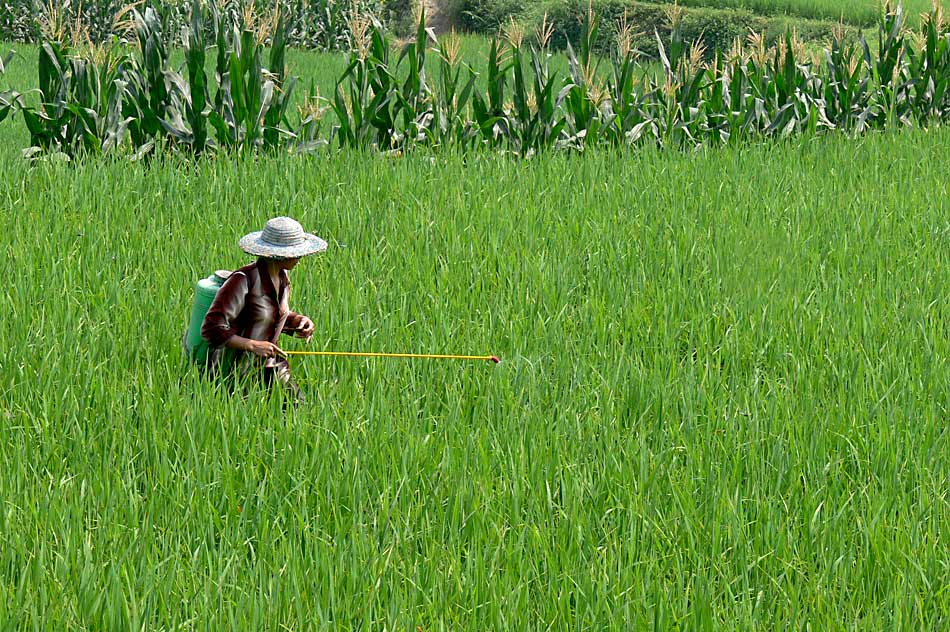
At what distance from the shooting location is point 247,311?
125 inches

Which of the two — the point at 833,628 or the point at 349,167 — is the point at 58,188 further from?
the point at 833,628

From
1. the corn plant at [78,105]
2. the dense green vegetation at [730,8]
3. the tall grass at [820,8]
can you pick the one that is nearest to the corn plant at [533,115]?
the corn plant at [78,105]

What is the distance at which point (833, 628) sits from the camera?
2.30m

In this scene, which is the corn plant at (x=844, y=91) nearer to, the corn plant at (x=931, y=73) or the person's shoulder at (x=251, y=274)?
the corn plant at (x=931, y=73)

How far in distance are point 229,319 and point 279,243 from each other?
0.81ft

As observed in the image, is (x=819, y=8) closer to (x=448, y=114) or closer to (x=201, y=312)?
(x=448, y=114)

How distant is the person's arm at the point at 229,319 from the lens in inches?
124

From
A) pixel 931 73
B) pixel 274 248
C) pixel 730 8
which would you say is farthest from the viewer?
pixel 730 8

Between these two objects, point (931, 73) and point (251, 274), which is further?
point (931, 73)

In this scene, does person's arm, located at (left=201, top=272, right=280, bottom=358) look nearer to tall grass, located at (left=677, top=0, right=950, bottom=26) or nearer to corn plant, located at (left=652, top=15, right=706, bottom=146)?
corn plant, located at (left=652, top=15, right=706, bottom=146)

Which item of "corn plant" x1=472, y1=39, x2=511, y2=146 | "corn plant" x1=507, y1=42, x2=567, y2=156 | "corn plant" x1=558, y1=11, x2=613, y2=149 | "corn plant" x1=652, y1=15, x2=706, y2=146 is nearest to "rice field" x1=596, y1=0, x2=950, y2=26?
"corn plant" x1=652, y1=15, x2=706, y2=146

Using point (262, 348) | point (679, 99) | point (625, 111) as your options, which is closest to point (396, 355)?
point (262, 348)

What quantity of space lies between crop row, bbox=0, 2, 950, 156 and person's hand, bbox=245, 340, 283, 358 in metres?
3.05

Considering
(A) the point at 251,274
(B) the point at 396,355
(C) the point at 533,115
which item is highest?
(A) the point at 251,274
